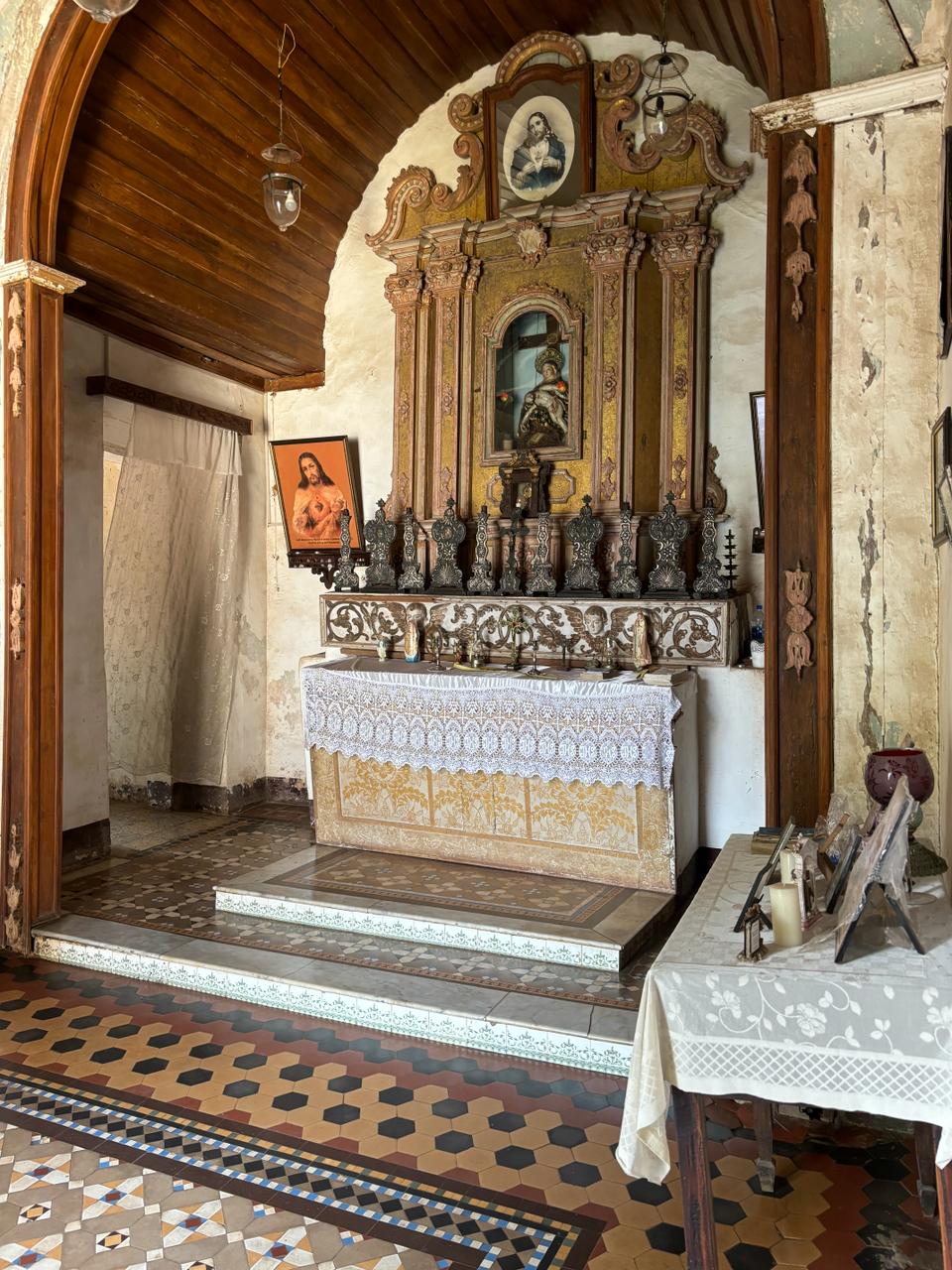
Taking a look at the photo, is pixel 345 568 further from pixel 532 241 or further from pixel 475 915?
pixel 475 915

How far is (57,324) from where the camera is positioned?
5.14 m

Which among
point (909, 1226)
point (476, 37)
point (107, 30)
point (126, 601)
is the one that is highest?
point (476, 37)

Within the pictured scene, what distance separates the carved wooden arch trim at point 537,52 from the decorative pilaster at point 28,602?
3.39m

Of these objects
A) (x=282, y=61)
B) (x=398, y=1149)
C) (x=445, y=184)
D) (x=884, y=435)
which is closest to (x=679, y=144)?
(x=445, y=184)

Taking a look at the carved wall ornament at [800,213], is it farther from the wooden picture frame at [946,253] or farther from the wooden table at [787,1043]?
the wooden table at [787,1043]

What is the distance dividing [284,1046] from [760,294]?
16.5 feet

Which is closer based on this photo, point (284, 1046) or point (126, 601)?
point (284, 1046)

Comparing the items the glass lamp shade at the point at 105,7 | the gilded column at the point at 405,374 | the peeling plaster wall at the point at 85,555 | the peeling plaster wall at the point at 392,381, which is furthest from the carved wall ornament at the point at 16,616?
the glass lamp shade at the point at 105,7

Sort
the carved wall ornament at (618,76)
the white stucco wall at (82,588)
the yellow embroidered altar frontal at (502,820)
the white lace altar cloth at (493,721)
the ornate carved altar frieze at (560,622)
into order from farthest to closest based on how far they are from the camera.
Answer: the white stucco wall at (82,588) < the carved wall ornament at (618,76) < the ornate carved altar frieze at (560,622) < the yellow embroidered altar frontal at (502,820) < the white lace altar cloth at (493,721)

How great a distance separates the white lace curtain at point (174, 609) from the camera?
762cm

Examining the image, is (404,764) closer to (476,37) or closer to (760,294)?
(760,294)

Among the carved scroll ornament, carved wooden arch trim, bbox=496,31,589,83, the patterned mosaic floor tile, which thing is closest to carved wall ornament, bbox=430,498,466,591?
the carved scroll ornament

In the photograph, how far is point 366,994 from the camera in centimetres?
411

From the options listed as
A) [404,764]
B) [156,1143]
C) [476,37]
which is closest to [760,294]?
[476,37]
